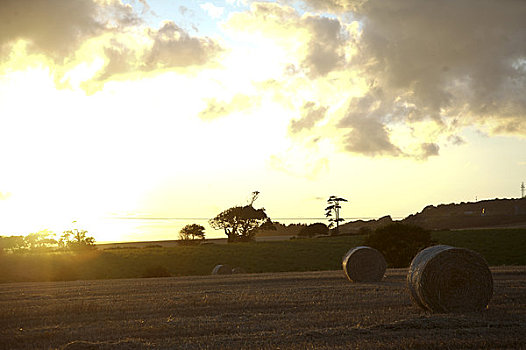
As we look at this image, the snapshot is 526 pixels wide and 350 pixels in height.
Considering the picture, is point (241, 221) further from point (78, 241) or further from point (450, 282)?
point (450, 282)

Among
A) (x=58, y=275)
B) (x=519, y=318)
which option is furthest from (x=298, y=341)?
(x=58, y=275)

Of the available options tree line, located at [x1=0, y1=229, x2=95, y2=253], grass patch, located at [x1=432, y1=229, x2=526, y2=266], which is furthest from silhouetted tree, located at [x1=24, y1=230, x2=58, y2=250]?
grass patch, located at [x1=432, y1=229, x2=526, y2=266]

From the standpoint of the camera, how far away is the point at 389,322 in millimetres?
13539

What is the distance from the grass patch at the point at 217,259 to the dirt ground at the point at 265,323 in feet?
97.0

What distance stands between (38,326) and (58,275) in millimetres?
38289

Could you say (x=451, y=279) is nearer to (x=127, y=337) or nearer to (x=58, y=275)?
(x=127, y=337)

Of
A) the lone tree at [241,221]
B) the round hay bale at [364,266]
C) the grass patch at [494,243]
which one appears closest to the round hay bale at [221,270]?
the round hay bale at [364,266]

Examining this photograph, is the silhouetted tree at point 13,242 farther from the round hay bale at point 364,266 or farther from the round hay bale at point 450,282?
the round hay bale at point 450,282

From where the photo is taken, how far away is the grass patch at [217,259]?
52812 millimetres

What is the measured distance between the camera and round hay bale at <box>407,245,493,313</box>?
16.5m

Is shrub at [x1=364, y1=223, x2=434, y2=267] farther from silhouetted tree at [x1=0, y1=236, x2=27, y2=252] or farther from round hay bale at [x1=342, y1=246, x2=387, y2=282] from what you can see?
A: silhouetted tree at [x1=0, y1=236, x2=27, y2=252]

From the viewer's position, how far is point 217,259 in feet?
199

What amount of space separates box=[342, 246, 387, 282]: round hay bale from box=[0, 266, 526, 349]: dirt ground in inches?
276

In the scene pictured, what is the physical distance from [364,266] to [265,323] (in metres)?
16.0
